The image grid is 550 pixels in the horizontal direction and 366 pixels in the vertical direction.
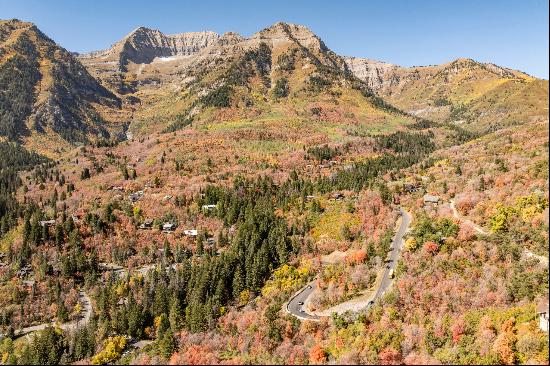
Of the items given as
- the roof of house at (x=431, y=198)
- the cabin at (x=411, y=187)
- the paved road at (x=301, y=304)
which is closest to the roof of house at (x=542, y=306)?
the paved road at (x=301, y=304)

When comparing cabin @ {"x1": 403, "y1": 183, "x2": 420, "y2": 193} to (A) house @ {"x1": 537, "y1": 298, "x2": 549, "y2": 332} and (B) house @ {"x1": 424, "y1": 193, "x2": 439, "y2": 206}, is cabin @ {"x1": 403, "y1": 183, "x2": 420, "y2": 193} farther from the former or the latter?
(A) house @ {"x1": 537, "y1": 298, "x2": 549, "y2": 332}

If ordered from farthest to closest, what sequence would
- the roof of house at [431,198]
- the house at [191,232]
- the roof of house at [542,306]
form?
the house at [191,232] < the roof of house at [431,198] < the roof of house at [542,306]

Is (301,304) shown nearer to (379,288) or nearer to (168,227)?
(379,288)

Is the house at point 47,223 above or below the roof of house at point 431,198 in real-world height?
below

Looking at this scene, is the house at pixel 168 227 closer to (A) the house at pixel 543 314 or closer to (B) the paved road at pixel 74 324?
(B) the paved road at pixel 74 324

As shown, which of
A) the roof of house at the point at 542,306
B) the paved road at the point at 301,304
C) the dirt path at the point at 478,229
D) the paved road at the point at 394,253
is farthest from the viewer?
the paved road at the point at 394,253
